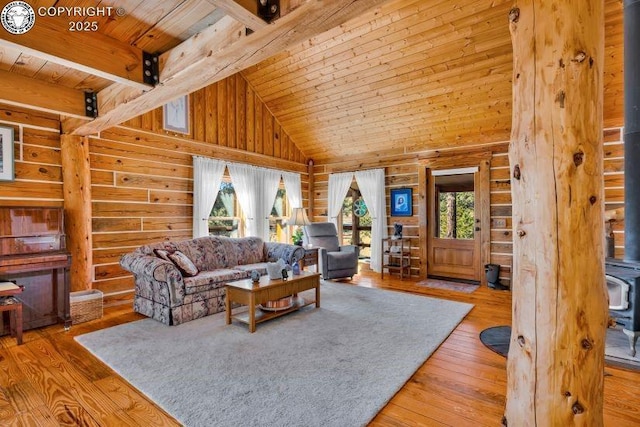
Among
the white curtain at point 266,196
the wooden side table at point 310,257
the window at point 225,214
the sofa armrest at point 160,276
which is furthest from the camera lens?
the white curtain at point 266,196

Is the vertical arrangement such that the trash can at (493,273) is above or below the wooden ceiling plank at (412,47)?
below

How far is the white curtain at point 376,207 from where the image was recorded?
637 cm

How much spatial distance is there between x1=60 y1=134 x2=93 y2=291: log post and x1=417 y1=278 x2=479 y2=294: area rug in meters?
4.77

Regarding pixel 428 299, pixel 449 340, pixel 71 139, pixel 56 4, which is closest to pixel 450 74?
pixel 428 299

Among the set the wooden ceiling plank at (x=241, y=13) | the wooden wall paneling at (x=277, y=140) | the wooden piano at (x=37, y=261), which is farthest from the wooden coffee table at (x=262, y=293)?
the wooden wall paneling at (x=277, y=140)

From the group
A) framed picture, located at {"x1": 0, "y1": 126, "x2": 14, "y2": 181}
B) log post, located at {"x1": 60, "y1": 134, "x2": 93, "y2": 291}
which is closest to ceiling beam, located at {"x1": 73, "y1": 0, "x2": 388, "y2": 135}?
log post, located at {"x1": 60, "y1": 134, "x2": 93, "y2": 291}

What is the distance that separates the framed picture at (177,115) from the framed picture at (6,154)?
5.75ft

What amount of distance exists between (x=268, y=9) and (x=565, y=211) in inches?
62.0

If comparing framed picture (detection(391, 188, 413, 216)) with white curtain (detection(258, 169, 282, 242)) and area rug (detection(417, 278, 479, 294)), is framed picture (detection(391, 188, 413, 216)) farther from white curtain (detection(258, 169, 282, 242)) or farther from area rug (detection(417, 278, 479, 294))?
white curtain (detection(258, 169, 282, 242))

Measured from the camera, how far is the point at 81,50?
2162 millimetres

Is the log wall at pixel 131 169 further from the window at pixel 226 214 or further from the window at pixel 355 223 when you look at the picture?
the window at pixel 355 223

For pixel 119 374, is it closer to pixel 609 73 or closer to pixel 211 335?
pixel 211 335

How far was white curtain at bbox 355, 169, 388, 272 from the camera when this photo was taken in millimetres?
6371

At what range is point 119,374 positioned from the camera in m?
2.39
